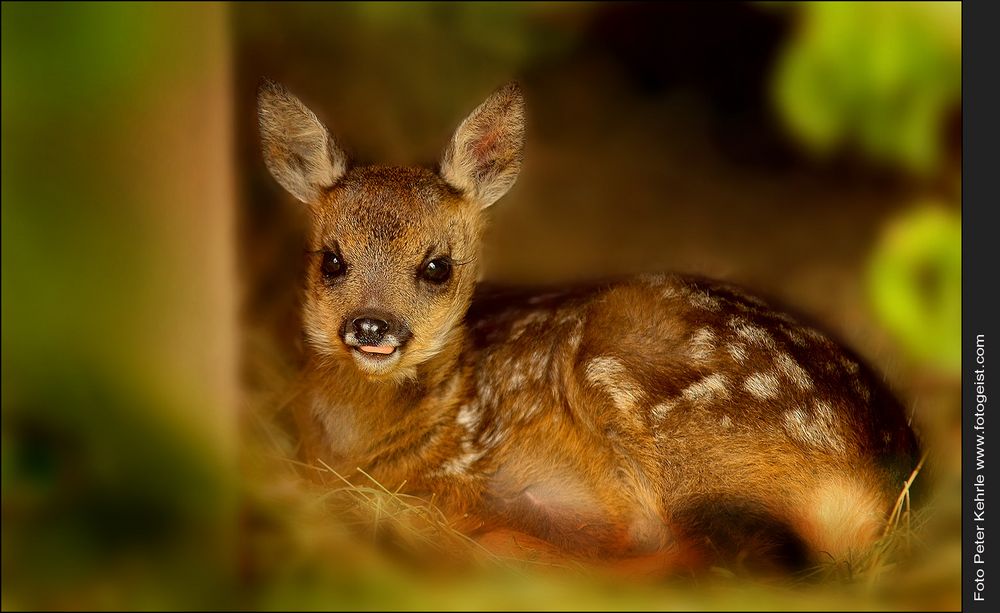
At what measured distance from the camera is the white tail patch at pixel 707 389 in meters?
2.15

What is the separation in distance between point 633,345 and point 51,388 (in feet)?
4.22

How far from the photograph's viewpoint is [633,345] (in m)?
2.31

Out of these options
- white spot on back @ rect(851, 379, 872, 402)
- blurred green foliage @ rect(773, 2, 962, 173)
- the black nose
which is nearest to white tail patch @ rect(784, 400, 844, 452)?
white spot on back @ rect(851, 379, 872, 402)

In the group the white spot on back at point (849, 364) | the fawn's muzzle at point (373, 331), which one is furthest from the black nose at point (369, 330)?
the white spot on back at point (849, 364)

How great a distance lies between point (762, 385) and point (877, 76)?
27.5 inches

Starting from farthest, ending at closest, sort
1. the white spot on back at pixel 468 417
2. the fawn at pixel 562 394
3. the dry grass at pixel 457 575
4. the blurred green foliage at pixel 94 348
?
the white spot on back at pixel 468 417 → the fawn at pixel 562 394 → the dry grass at pixel 457 575 → the blurred green foliage at pixel 94 348

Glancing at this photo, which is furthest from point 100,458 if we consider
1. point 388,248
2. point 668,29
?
point 668,29

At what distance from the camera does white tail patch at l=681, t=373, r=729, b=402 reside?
84.8 inches

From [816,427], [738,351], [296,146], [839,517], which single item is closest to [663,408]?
[738,351]

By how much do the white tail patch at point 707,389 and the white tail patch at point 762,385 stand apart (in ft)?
0.15

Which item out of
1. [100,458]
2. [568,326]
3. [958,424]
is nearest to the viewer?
[100,458]

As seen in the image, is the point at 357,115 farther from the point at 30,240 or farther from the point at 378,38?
the point at 30,240

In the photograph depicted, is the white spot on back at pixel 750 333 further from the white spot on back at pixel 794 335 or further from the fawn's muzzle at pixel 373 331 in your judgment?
the fawn's muzzle at pixel 373 331

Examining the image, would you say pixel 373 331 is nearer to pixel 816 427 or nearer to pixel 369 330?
pixel 369 330
